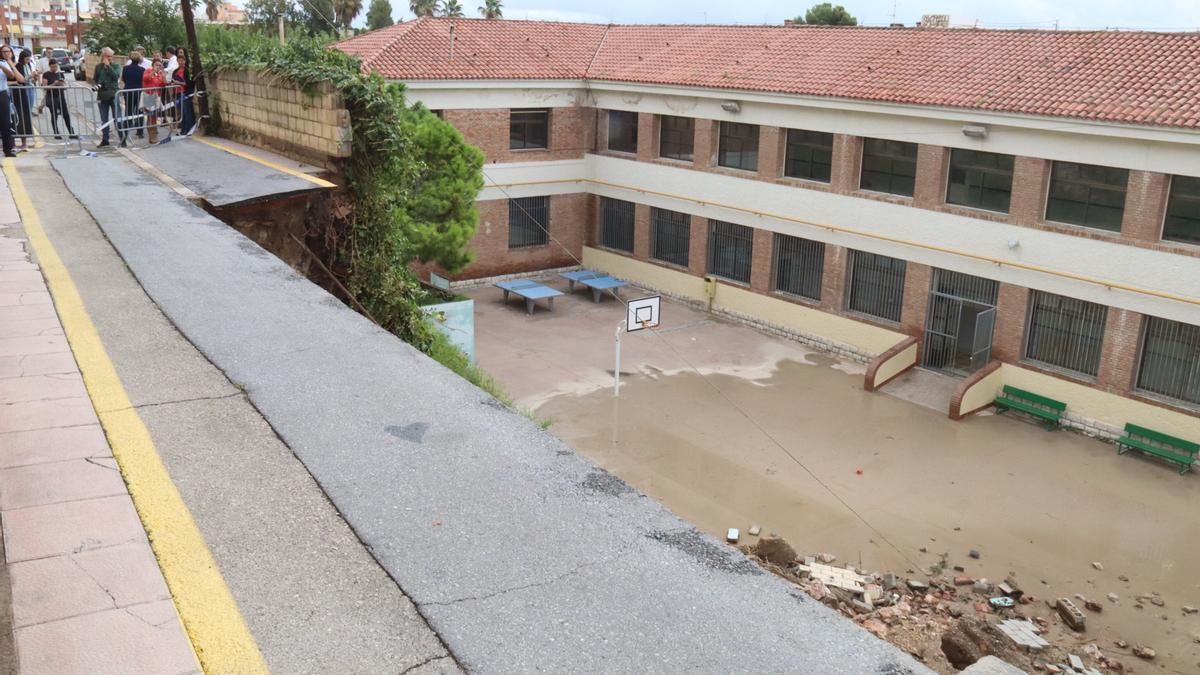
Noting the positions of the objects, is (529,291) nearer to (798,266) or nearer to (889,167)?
(798,266)

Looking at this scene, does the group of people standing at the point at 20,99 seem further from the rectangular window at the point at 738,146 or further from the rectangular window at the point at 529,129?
the rectangular window at the point at 738,146

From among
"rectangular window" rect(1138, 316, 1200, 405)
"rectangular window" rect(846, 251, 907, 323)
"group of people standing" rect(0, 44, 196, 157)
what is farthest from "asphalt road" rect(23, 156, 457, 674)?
"rectangular window" rect(846, 251, 907, 323)

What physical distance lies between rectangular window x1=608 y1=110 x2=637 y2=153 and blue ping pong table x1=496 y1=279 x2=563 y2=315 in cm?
527

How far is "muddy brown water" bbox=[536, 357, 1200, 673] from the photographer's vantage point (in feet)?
49.9

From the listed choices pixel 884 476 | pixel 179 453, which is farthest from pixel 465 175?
pixel 179 453

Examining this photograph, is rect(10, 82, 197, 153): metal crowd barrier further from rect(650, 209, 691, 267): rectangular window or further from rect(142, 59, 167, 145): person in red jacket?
rect(650, 209, 691, 267): rectangular window

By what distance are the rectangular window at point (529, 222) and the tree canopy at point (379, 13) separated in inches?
2072

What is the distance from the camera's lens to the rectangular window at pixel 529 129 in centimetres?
3058

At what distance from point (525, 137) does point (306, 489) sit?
Answer: 26.4 meters

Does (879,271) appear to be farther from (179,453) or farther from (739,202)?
(179,453)

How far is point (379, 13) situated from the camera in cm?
7850

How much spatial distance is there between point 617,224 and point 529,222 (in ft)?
9.22

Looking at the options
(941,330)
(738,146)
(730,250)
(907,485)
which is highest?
(738,146)

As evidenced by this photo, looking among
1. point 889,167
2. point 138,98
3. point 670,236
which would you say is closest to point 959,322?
point 889,167
